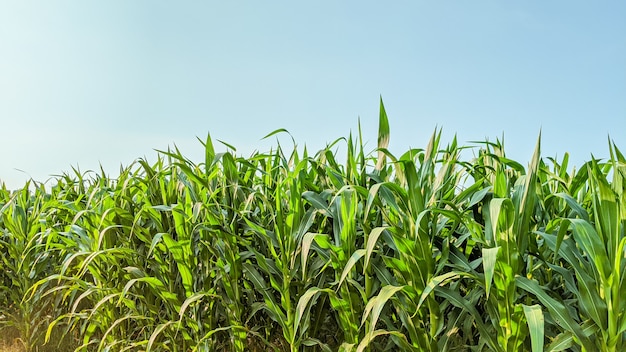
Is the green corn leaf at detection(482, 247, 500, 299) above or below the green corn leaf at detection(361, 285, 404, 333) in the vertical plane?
above

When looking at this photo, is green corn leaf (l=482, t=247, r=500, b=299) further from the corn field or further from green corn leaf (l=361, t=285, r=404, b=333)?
green corn leaf (l=361, t=285, r=404, b=333)

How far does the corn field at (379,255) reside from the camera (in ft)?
4.27

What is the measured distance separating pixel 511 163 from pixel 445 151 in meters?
0.31

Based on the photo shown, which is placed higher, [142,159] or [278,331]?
[142,159]

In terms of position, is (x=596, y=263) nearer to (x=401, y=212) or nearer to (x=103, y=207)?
(x=401, y=212)

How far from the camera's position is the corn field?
1.30 m

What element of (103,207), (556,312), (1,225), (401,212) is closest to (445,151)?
(401,212)

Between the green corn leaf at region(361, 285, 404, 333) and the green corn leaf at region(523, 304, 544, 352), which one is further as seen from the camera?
the green corn leaf at region(361, 285, 404, 333)

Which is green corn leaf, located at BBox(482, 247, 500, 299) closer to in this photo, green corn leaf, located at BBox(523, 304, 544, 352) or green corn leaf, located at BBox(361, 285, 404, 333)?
green corn leaf, located at BBox(523, 304, 544, 352)

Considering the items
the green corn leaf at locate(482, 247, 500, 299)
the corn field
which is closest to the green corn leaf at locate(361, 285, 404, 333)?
the corn field

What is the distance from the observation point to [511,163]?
158 centimetres

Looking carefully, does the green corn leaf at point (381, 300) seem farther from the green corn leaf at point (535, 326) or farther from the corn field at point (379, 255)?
the green corn leaf at point (535, 326)

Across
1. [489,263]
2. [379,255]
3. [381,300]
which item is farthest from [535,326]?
[379,255]

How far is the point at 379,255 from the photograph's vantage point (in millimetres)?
1568
